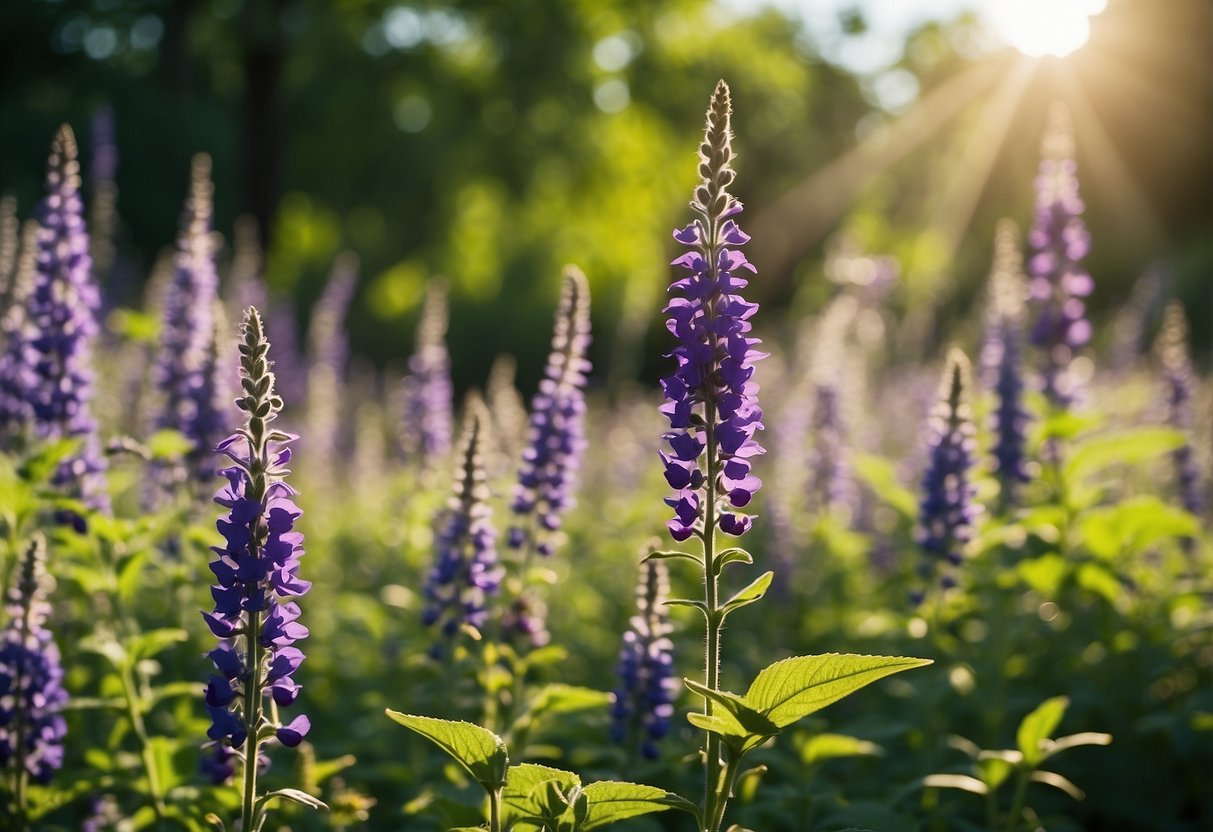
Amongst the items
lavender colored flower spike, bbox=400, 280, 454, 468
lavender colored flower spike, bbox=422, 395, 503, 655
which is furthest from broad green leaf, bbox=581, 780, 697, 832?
lavender colored flower spike, bbox=400, 280, 454, 468

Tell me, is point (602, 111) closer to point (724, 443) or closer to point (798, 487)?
point (798, 487)

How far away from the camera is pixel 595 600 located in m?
7.85

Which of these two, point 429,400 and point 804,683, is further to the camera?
point 429,400

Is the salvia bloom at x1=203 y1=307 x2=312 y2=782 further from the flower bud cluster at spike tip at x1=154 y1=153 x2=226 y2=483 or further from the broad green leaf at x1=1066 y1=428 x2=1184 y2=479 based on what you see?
the broad green leaf at x1=1066 y1=428 x2=1184 y2=479

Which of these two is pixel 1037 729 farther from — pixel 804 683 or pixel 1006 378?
pixel 1006 378

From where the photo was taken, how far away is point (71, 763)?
4.95 m

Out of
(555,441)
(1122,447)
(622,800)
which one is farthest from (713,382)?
(1122,447)

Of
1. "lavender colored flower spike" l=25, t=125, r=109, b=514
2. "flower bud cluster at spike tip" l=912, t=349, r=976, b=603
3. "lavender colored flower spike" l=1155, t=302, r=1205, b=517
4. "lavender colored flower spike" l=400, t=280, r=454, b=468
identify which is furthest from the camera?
"lavender colored flower spike" l=1155, t=302, r=1205, b=517


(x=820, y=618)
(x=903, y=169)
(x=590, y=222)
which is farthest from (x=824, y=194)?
(x=820, y=618)

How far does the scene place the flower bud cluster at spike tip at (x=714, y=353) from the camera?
3.05 m

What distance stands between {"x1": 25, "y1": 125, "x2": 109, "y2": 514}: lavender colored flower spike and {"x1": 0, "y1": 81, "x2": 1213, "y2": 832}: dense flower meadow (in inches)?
0.6

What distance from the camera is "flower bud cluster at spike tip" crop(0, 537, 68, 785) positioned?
3.84 m

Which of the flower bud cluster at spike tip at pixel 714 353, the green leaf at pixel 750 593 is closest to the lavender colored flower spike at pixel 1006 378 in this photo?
the flower bud cluster at spike tip at pixel 714 353

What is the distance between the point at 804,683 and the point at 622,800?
1.84ft
